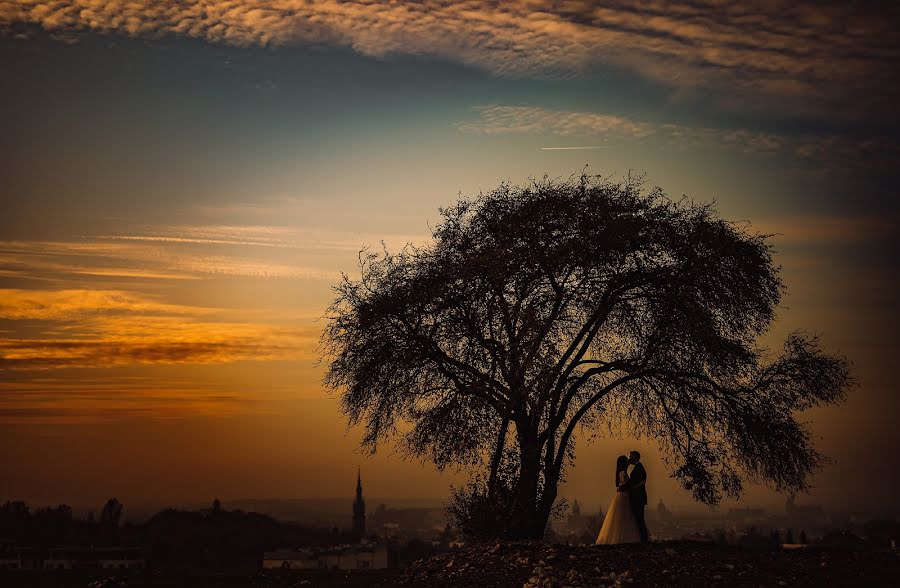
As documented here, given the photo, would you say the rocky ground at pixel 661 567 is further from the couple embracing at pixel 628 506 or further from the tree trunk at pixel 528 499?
the tree trunk at pixel 528 499

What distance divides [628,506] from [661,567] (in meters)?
3.95

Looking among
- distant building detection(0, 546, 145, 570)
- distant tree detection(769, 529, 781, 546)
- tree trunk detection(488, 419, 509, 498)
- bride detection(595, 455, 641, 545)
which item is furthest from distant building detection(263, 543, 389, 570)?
bride detection(595, 455, 641, 545)

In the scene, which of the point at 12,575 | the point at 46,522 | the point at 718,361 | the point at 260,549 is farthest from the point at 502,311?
the point at 46,522

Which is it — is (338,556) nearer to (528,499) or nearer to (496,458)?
(496,458)

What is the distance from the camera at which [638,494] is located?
27.6m

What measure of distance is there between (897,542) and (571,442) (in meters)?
10.6

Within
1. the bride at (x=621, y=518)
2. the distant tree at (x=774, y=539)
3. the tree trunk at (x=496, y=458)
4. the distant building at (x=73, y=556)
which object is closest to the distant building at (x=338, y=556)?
the distant building at (x=73, y=556)

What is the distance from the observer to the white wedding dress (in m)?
27.4

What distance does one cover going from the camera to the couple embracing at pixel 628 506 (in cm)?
2742

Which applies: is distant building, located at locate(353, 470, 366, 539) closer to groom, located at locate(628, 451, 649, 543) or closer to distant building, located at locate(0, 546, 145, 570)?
distant building, located at locate(0, 546, 145, 570)

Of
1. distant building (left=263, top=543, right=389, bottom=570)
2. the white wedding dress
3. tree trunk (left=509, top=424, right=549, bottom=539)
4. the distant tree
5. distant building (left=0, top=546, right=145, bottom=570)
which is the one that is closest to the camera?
the white wedding dress

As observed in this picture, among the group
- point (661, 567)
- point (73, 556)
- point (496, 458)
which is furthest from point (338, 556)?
point (661, 567)

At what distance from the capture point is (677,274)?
100ft

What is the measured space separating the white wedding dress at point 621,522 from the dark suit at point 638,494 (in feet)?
0.47
